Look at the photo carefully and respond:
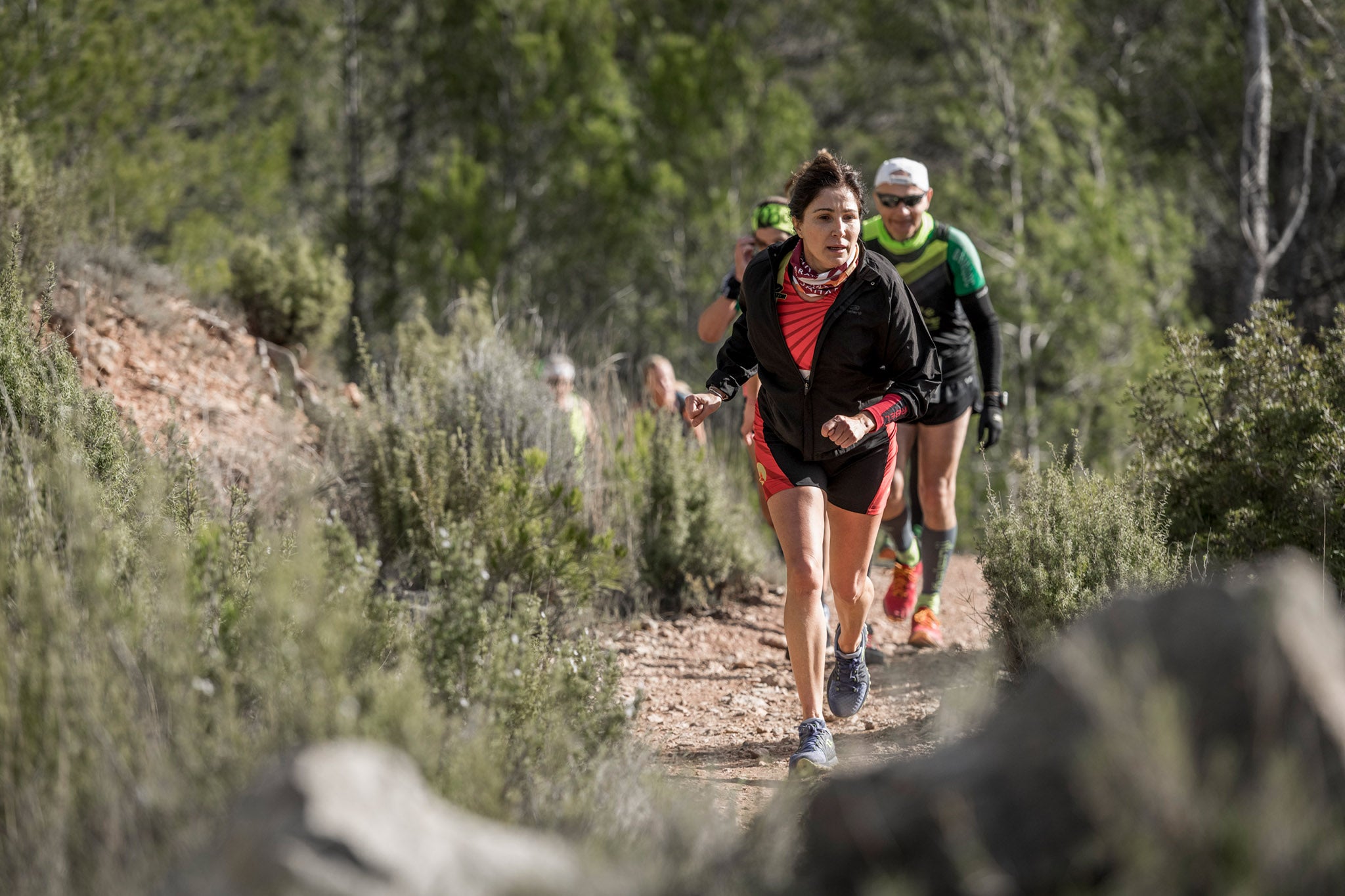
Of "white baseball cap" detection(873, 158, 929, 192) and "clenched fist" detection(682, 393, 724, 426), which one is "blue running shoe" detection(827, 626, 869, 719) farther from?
"white baseball cap" detection(873, 158, 929, 192)

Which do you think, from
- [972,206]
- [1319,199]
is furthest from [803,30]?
[1319,199]

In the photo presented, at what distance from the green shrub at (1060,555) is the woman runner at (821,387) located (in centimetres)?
61

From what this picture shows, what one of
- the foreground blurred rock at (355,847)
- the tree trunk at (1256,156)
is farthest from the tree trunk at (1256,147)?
the foreground blurred rock at (355,847)

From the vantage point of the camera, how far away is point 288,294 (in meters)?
8.32

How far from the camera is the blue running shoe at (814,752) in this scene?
326 cm

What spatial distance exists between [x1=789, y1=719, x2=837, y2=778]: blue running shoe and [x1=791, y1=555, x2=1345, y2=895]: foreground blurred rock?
4.34 ft

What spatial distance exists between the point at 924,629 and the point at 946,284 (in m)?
1.58

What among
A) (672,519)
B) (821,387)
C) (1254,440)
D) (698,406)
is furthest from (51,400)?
(1254,440)

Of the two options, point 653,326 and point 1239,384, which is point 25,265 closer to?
point 1239,384

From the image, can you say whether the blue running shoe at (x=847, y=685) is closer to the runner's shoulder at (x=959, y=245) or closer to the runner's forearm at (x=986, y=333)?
the runner's forearm at (x=986, y=333)

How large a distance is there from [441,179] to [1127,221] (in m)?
7.91

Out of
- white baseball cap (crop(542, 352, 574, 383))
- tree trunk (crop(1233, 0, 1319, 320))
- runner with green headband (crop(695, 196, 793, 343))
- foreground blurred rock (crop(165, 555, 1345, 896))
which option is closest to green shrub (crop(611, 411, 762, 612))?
white baseball cap (crop(542, 352, 574, 383))

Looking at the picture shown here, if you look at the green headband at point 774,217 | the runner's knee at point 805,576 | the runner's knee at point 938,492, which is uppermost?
the green headband at point 774,217

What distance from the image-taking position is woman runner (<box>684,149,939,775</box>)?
3.39 m
